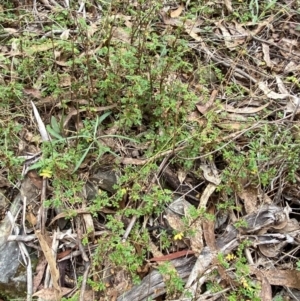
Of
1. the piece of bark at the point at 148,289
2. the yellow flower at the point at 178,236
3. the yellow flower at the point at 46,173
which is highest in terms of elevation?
the yellow flower at the point at 46,173

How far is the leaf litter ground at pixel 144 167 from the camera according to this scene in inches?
86.4

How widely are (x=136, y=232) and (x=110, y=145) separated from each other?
0.55 meters

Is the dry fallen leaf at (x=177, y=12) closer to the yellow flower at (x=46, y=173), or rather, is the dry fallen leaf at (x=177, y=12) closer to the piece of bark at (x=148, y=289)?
the yellow flower at (x=46, y=173)

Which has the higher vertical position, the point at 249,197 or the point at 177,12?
the point at 177,12

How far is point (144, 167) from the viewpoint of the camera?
2.41 metres

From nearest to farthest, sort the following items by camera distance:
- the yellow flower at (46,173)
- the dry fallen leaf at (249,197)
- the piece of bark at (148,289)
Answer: the piece of bark at (148,289) → the yellow flower at (46,173) → the dry fallen leaf at (249,197)

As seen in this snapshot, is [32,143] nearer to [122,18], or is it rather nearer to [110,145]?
[110,145]

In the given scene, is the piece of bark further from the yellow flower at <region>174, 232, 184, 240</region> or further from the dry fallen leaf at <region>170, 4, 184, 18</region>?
the dry fallen leaf at <region>170, 4, 184, 18</region>

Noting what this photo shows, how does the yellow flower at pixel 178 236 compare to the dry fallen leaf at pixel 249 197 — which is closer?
the yellow flower at pixel 178 236

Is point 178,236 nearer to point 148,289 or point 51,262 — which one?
point 148,289

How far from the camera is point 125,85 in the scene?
269 cm

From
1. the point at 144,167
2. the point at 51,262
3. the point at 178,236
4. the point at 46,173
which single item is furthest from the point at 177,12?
the point at 51,262

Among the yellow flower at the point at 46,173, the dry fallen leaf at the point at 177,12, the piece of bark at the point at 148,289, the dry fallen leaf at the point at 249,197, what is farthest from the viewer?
the dry fallen leaf at the point at 177,12

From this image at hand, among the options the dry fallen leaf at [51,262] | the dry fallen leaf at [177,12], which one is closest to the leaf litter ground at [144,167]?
the dry fallen leaf at [51,262]
